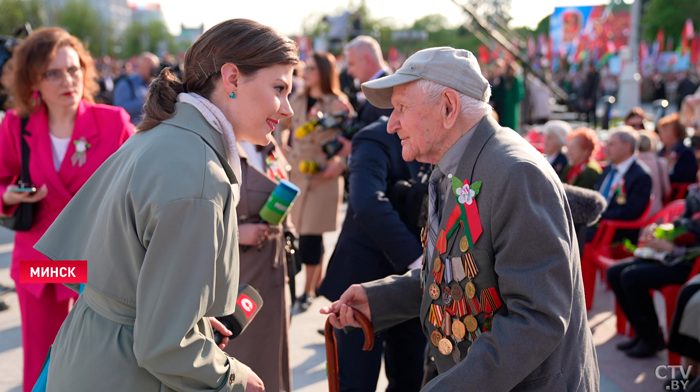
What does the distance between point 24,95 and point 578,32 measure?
148 feet

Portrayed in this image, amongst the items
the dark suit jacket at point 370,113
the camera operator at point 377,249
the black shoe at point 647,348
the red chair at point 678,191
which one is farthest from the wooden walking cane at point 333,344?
the red chair at point 678,191

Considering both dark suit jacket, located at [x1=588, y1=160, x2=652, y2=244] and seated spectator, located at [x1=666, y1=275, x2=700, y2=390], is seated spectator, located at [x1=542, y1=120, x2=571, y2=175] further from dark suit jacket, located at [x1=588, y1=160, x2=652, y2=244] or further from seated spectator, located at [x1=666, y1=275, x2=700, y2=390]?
seated spectator, located at [x1=666, y1=275, x2=700, y2=390]

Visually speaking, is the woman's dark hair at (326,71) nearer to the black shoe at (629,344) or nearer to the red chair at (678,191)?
the black shoe at (629,344)

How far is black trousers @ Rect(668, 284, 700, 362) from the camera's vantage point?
367 cm

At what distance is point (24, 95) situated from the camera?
10.1 ft

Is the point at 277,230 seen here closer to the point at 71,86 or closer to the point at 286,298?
the point at 286,298

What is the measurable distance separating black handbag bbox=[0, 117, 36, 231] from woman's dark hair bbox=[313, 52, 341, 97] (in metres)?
2.82

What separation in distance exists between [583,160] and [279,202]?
4128 mm

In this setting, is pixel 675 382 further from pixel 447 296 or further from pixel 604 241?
pixel 447 296

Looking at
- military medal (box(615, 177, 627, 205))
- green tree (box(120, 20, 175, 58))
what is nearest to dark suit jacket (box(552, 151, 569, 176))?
military medal (box(615, 177, 627, 205))

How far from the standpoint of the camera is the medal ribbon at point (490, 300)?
1667 mm

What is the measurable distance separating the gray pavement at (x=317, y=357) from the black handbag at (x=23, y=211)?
4.30 ft

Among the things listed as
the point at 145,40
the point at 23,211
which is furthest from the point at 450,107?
the point at 145,40

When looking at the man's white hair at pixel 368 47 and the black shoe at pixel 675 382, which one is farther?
the man's white hair at pixel 368 47
